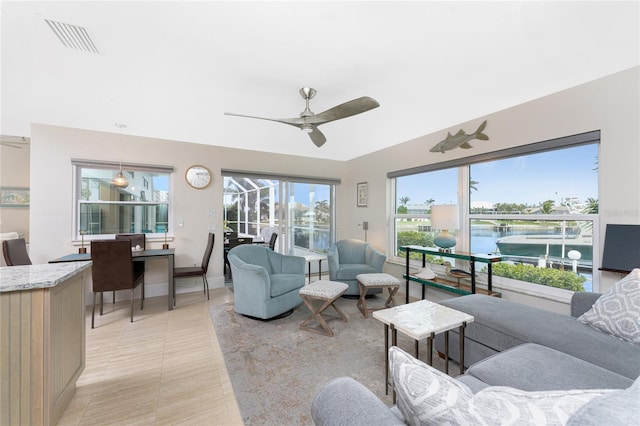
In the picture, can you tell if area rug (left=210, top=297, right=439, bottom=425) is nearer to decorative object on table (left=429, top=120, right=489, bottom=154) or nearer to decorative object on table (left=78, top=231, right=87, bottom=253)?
decorative object on table (left=78, top=231, right=87, bottom=253)

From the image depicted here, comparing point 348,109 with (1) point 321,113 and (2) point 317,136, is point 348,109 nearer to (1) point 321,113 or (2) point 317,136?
(1) point 321,113

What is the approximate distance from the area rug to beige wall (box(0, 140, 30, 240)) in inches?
175

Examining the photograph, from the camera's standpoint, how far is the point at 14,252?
2988mm

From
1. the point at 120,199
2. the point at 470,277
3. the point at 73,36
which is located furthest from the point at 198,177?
the point at 470,277

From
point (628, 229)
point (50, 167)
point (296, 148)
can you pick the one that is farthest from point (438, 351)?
point (50, 167)

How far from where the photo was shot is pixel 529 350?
1522mm

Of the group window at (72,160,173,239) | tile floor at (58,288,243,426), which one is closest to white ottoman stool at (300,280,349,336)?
tile floor at (58,288,243,426)

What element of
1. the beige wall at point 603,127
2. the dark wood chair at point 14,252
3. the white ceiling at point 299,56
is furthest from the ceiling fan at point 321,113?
the dark wood chair at point 14,252

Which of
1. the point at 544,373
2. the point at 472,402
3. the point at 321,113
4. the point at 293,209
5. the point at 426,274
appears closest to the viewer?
the point at 472,402

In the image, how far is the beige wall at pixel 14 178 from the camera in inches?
179

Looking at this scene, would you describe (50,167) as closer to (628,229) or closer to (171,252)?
(171,252)

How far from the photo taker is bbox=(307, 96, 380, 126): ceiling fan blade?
6.65 ft

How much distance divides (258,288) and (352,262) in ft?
5.97

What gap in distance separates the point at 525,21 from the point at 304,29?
1.48 metres
